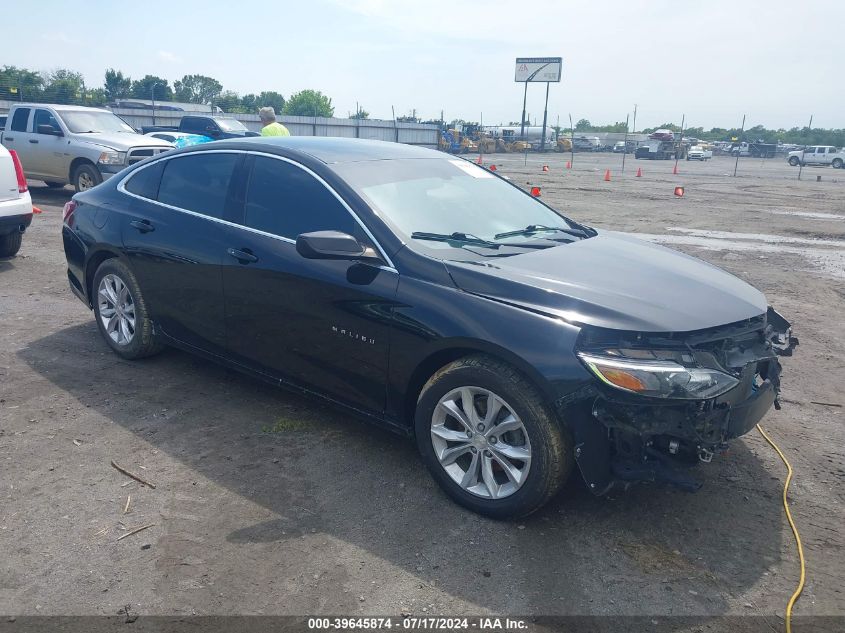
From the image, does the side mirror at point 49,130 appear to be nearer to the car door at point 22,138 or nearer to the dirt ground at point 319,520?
the car door at point 22,138

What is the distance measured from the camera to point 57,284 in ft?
25.7

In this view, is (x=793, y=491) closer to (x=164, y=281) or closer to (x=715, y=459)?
(x=715, y=459)

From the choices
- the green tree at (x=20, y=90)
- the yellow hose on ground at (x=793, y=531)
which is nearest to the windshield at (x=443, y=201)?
the yellow hose on ground at (x=793, y=531)

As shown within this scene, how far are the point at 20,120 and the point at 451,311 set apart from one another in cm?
1498

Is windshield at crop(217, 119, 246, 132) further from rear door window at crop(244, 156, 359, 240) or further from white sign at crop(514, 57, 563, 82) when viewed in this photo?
white sign at crop(514, 57, 563, 82)

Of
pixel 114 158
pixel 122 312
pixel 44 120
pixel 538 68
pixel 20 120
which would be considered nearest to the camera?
pixel 122 312

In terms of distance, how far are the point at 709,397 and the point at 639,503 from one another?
842 mm

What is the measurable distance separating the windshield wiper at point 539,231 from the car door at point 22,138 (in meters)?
13.4

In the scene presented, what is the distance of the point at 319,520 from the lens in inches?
136

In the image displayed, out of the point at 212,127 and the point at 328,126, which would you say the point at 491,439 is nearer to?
the point at 212,127

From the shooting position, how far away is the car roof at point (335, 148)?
4453mm

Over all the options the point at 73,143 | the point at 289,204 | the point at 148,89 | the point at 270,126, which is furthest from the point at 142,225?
the point at 148,89

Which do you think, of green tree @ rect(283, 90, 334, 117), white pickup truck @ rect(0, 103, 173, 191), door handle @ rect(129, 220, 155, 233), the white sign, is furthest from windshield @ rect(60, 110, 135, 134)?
green tree @ rect(283, 90, 334, 117)

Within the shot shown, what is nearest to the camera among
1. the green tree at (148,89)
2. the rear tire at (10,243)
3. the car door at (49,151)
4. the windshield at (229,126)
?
the rear tire at (10,243)
